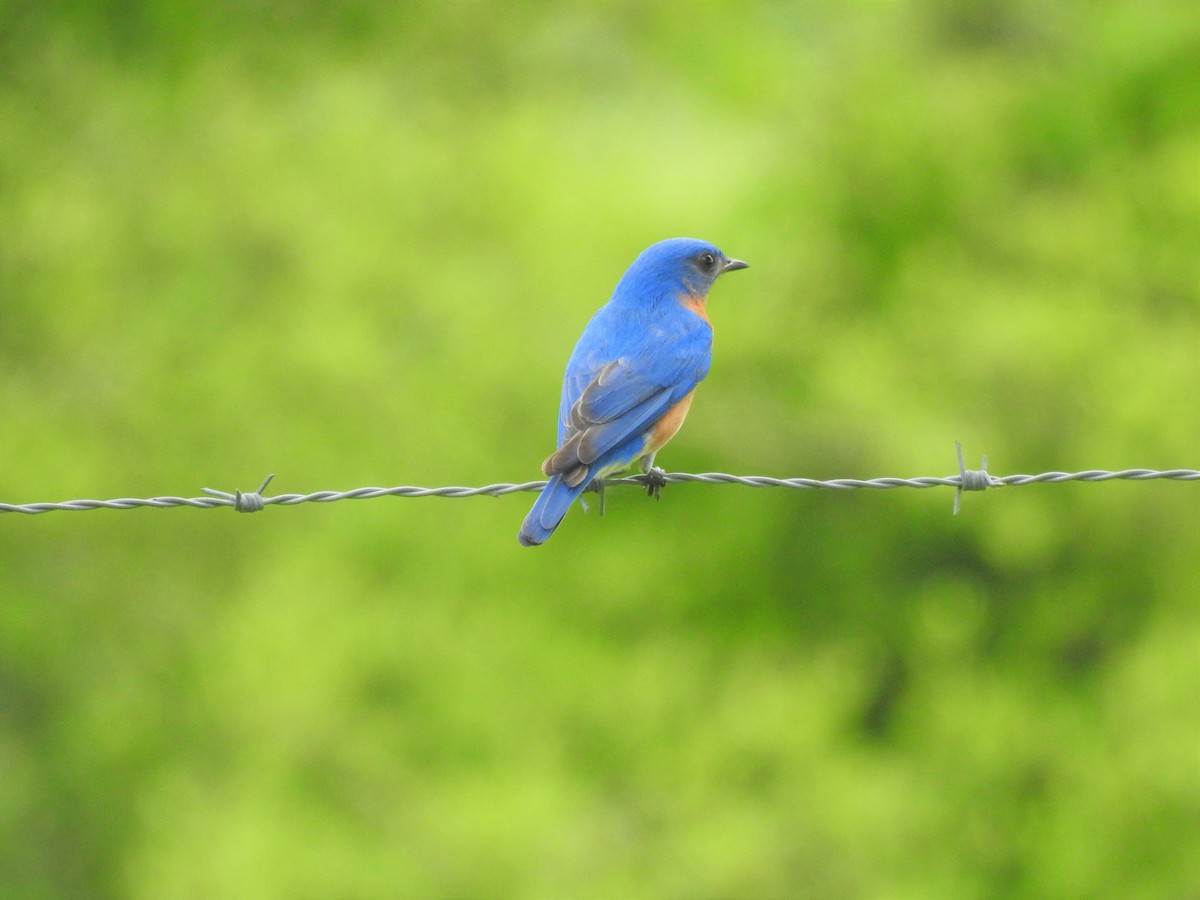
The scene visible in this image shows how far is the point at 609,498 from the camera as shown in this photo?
14.6 metres

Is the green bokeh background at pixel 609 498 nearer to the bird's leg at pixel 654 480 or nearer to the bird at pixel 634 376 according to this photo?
the bird at pixel 634 376

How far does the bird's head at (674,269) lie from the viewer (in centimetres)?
768

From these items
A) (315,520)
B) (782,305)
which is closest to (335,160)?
(315,520)

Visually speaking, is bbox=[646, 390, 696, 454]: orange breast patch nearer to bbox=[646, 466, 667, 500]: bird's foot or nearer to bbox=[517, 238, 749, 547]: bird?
bbox=[517, 238, 749, 547]: bird

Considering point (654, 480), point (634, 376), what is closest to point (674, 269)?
point (634, 376)

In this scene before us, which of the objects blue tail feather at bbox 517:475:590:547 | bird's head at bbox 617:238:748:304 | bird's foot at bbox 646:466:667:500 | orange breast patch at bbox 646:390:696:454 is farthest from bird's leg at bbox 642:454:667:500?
bird's head at bbox 617:238:748:304

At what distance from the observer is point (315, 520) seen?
52.7 ft

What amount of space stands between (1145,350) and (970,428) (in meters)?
1.84

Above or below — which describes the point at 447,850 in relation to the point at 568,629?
below

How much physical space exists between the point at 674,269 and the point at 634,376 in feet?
3.98

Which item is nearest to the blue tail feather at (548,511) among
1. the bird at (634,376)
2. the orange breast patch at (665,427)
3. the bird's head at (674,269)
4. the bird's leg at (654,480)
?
the bird at (634,376)

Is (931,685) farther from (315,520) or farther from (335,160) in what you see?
(335,160)

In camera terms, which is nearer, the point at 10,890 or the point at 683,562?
the point at 683,562

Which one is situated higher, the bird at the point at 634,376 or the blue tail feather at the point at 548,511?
the bird at the point at 634,376
